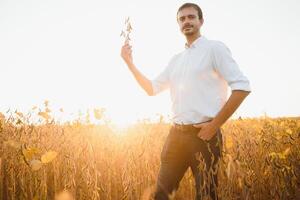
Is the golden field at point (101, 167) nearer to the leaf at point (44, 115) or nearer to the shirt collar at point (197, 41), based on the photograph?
the leaf at point (44, 115)

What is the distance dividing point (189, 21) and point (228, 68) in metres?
0.57

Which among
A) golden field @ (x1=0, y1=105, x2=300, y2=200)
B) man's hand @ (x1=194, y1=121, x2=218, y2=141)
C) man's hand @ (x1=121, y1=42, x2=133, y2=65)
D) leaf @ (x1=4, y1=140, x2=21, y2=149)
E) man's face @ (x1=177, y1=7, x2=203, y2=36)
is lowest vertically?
golden field @ (x1=0, y1=105, x2=300, y2=200)

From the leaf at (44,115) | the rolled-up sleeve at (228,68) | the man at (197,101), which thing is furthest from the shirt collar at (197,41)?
the leaf at (44,115)

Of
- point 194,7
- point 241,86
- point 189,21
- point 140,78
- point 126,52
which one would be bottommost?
point 241,86

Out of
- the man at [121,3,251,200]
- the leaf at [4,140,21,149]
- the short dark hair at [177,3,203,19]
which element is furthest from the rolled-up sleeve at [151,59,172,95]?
the leaf at [4,140,21,149]

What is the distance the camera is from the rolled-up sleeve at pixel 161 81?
3.09 metres

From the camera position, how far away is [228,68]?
2373 millimetres

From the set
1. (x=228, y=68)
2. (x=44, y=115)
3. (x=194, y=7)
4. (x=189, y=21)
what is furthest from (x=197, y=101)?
(x=44, y=115)

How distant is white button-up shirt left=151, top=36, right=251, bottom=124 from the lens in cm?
238

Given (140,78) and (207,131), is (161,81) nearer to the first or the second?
(140,78)

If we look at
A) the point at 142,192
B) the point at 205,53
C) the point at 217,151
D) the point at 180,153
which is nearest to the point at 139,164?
the point at 142,192

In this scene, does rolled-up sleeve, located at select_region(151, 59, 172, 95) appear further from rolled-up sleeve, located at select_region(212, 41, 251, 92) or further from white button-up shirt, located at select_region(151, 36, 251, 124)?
rolled-up sleeve, located at select_region(212, 41, 251, 92)

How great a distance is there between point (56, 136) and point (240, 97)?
250 cm

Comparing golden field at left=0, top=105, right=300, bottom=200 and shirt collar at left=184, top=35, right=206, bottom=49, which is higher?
shirt collar at left=184, top=35, right=206, bottom=49
